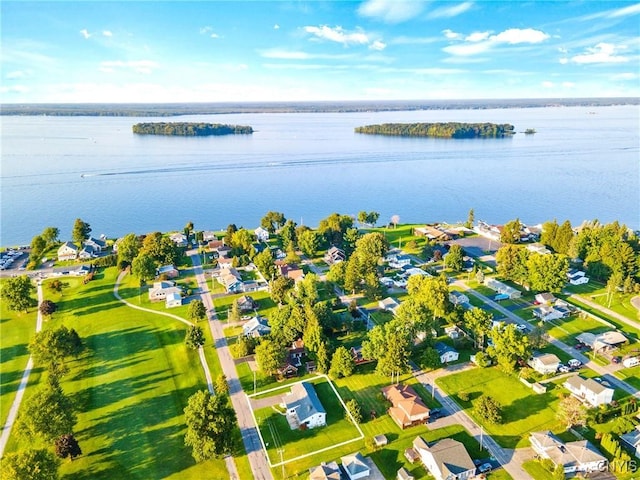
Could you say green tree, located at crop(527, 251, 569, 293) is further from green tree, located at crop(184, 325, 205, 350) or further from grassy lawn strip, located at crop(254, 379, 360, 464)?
green tree, located at crop(184, 325, 205, 350)

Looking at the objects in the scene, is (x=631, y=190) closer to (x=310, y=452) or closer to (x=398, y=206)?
(x=398, y=206)

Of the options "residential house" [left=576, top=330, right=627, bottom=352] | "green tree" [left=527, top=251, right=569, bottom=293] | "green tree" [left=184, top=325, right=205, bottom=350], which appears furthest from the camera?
"green tree" [left=527, top=251, right=569, bottom=293]

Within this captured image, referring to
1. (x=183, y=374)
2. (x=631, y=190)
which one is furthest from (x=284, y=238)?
(x=631, y=190)

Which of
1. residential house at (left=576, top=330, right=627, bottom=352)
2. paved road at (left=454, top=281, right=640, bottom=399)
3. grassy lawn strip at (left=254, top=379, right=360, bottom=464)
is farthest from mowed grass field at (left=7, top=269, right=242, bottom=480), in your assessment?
residential house at (left=576, top=330, right=627, bottom=352)

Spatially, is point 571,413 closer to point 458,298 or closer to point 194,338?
point 458,298

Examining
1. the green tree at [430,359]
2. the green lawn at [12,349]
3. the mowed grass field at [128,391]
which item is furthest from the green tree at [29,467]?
the green tree at [430,359]

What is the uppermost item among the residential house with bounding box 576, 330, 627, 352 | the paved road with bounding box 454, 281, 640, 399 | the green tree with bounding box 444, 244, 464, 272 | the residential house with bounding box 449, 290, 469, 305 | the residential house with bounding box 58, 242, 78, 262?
the green tree with bounding box 444, 244, 464, 272

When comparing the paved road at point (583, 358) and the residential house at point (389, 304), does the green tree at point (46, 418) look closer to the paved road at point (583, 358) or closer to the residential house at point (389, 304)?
the residential house at point (389, 304)
